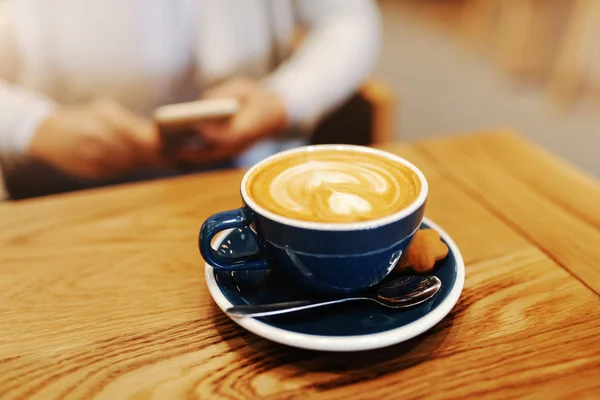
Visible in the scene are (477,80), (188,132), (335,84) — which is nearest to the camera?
(188,132)

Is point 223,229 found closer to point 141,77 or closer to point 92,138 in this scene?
point 92,138

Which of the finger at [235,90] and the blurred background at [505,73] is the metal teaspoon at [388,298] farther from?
the blurred background at [505,73]

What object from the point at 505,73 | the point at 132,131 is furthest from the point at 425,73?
the point at 132,131

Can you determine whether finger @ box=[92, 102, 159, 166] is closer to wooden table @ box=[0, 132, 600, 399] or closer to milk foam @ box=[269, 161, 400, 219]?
wooden table @ box=[0, 132, 600, 399]

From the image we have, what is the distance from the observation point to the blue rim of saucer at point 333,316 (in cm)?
41

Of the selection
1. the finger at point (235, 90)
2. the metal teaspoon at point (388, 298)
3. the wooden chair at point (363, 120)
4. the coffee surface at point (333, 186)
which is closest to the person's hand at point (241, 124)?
the finger at point (235, 90)

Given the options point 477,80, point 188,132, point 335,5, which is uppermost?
point 335,5

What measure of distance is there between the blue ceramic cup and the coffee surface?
17mm

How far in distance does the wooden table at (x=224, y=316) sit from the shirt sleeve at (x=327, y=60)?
1.54ft

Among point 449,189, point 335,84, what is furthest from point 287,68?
point 449,189

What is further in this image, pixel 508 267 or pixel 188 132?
pixel 188 132

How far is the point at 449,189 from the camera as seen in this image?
0.73 meters

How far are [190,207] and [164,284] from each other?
17 cm

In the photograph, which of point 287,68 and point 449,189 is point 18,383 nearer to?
point 449,189
